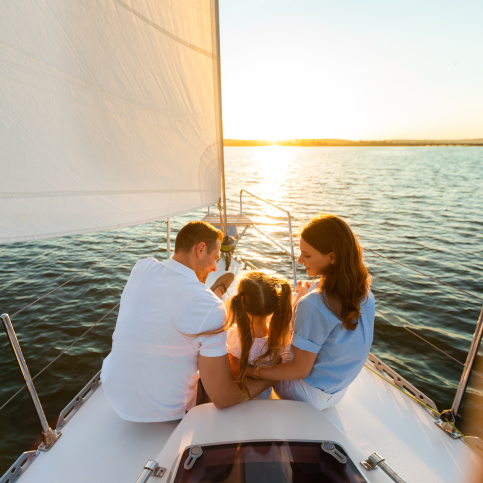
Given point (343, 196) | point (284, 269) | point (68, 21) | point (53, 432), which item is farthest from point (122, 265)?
point (343, 196)

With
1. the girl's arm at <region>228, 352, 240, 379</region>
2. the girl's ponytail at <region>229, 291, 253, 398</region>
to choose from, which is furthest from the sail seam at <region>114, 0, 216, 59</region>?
the girl's arm at <region>228, 352, 240, 379</region>

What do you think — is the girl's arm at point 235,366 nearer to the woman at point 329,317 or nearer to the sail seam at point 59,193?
the woman at point 329,317

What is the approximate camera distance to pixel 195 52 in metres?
1.96

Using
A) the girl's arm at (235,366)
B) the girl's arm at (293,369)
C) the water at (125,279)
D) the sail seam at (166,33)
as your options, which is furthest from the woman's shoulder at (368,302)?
the water at (125,279)

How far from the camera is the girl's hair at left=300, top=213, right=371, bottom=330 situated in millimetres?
1312

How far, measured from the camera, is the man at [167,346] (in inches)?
47.7

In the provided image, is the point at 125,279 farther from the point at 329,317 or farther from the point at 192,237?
the point at 329,317

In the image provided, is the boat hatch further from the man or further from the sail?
the sail

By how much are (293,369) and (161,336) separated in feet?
1.96

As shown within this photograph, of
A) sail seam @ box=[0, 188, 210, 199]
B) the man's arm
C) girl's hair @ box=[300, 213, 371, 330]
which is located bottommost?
the man's arm

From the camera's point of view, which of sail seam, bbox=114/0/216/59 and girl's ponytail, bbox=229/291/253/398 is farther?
sail seam, bbox=114/0/216/59

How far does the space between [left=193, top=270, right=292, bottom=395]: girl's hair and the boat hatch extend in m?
0.35

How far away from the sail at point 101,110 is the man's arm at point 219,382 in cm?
81

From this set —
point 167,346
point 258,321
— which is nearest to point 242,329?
point 258,321
